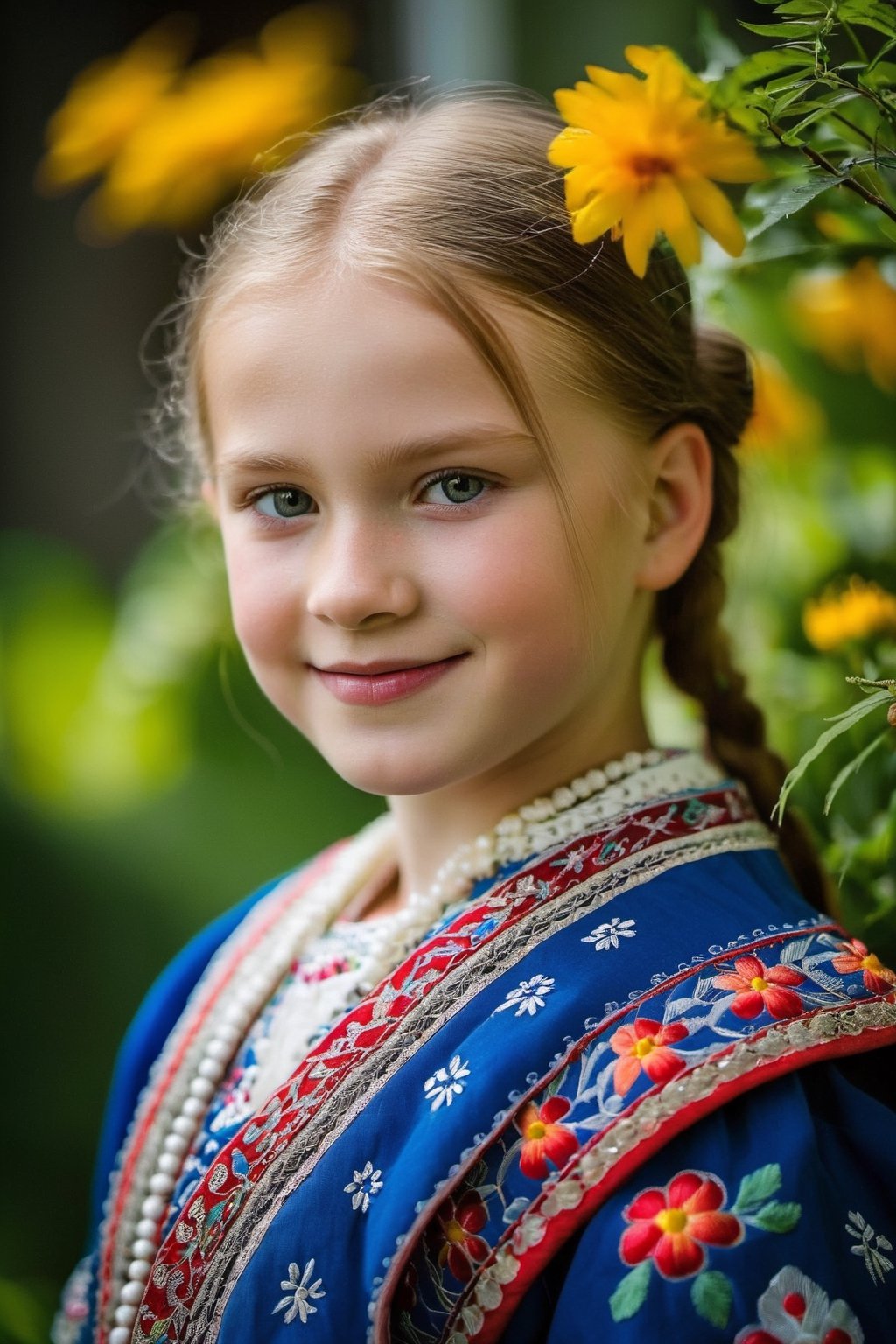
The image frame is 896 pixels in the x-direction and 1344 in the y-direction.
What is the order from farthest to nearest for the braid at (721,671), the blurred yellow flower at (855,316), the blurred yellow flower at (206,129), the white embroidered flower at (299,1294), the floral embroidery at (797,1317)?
the blurred yellow flower at (206,129)
the blurred yellow flower at (855,316)
the braid at (721,671)
the white embroidered flower at (299,1294)
the floral embroidery at (797,1317)

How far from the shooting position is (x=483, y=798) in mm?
1033

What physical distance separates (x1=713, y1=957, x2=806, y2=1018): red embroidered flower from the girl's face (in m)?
0.23

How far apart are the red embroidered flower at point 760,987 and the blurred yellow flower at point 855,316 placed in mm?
797

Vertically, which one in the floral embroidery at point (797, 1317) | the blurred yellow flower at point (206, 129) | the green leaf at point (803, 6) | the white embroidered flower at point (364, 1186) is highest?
the blurred yellow flower at point (206, 129)

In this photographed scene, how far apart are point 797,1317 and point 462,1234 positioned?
0.67 ft

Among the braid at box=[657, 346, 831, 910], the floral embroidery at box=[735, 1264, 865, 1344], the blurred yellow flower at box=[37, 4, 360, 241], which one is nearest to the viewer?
the floral embroidery at box=[735, 1264, 865, 1344]

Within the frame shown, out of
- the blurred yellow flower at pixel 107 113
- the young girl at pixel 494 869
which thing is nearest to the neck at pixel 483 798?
the young girl at pixel 494 869

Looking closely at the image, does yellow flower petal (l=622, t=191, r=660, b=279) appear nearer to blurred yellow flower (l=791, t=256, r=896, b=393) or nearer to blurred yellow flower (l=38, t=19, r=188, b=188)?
blurred yellow flower (l=791, t=256, r=896, b=393)

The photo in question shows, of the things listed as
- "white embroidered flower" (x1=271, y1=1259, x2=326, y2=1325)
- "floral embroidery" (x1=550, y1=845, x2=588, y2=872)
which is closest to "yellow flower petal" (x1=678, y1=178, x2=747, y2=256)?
"floral embroidery" (x1=550, y1=845, x2=588, y2=872)

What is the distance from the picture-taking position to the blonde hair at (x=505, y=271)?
896mm

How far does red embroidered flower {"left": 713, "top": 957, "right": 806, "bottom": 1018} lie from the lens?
80 centimetres

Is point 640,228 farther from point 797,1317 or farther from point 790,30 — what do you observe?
point 797,1317

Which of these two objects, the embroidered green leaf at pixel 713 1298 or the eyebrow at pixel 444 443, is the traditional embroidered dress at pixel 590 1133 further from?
the eyebrow at pixel 444 443

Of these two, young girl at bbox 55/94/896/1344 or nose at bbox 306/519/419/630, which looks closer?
young girl at bbox 55/94/896/1344
